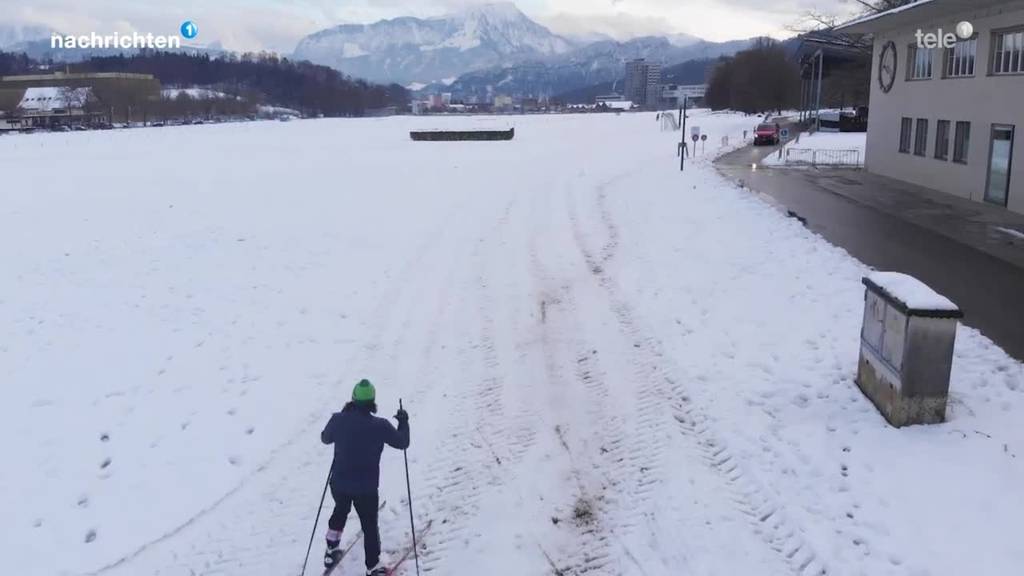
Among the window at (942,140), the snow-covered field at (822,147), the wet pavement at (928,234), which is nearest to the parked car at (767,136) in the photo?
the snow-covered field at (822,147)

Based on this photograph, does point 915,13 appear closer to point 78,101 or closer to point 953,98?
point 953,98

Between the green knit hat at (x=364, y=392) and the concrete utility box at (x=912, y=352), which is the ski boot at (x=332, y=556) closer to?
the green knit hat at (x=364, y=392)

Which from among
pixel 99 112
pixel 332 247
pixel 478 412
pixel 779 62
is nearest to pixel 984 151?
pixel 332 247

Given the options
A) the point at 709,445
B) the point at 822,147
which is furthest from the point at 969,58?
the point at 822,147

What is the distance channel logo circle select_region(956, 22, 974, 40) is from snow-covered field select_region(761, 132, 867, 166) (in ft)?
44.2

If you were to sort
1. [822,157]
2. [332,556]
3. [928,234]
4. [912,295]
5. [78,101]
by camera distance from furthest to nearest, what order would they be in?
[78,101]
[822,157]
[928,234]
[912,295]
[332,556]

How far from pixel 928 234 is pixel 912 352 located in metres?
13.0

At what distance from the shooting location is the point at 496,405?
32.9 feet

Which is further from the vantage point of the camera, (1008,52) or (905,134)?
(905,134)

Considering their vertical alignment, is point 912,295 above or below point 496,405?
above

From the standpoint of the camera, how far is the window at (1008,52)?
22.4m

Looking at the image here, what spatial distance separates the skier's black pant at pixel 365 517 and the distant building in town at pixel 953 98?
22.3m

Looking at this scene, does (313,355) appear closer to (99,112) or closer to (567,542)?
(567,542)

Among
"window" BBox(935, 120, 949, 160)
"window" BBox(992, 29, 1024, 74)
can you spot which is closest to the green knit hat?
"window" BBox(992, 29, 1024, 74)
